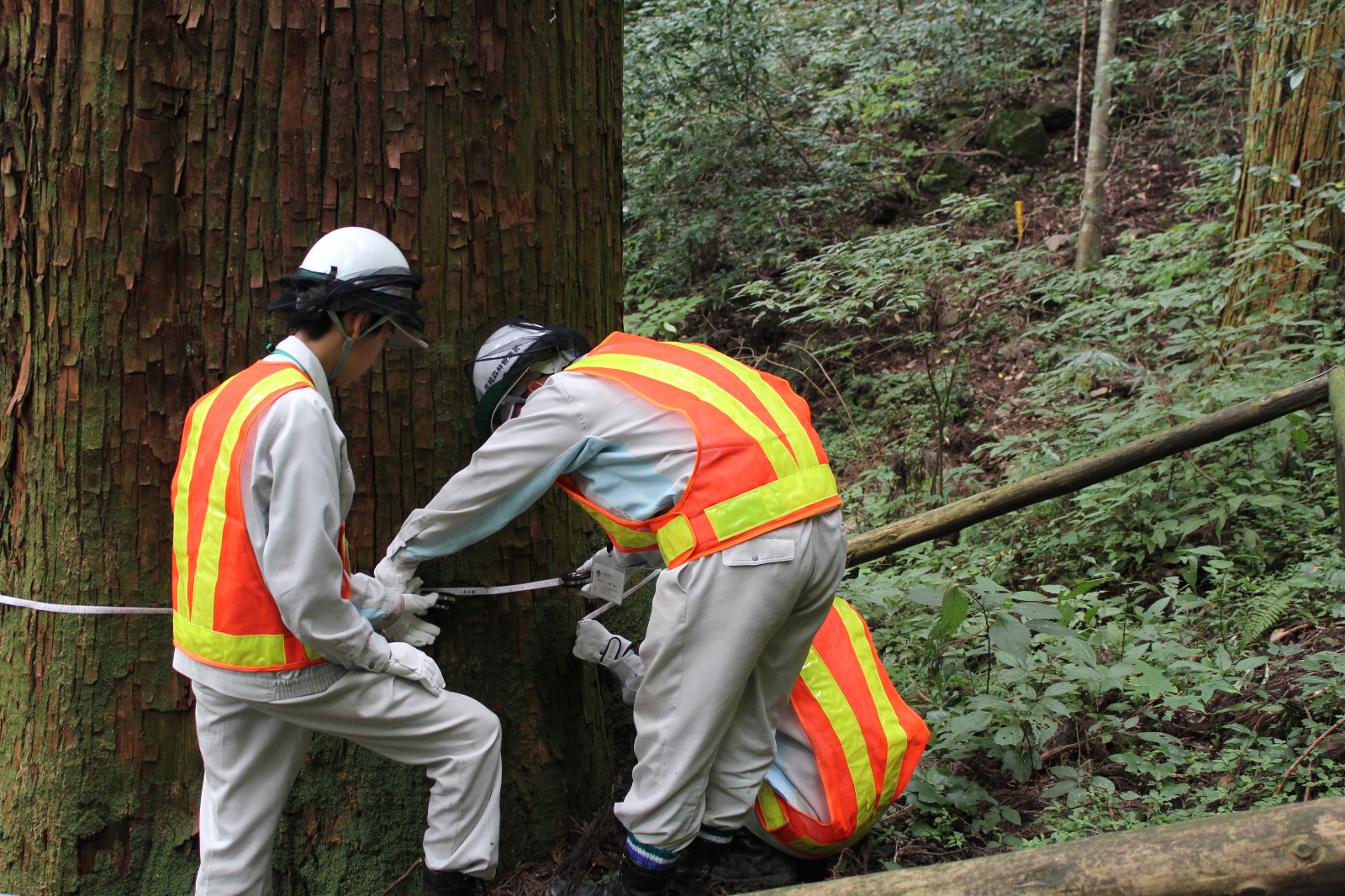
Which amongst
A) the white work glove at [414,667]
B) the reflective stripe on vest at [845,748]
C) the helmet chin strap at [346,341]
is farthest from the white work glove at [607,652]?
the helmet chin strap at [346,341]

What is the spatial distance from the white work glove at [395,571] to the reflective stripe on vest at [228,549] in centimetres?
27

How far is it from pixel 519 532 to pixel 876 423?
524 centimetres

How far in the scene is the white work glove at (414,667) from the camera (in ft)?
7.35

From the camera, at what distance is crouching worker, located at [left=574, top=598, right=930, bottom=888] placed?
8.58 feet

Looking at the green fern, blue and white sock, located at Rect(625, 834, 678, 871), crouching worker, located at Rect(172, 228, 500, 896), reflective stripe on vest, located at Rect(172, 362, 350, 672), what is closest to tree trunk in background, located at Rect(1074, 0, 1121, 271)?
the green fern

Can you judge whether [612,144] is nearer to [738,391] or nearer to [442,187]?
[442,187]

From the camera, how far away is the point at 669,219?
9391 mm

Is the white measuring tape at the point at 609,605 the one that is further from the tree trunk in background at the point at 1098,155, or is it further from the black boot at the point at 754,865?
the tree trunk in background at the point at 1098,155

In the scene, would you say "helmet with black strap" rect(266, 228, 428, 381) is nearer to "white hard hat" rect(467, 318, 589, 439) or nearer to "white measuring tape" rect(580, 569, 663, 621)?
"white hard hat" rect(467, 318, 589, 439)

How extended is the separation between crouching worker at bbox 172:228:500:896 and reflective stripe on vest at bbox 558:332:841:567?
59 cm

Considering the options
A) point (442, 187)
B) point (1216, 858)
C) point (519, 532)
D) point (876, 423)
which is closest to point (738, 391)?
point (519, 532)

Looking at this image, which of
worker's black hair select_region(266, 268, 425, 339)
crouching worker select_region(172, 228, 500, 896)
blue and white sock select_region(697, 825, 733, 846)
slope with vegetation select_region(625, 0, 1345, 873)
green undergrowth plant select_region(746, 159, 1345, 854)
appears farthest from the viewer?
slope with vegetation select_region(625, 0, 1345, 873)

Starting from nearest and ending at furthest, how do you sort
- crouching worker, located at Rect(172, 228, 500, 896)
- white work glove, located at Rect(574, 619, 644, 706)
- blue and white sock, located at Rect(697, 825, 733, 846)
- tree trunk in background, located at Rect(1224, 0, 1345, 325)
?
crouching worker, located at Rect(172, 228, 500, 896) < blue and white sock, located at Rect(697, 825, 733, 846) < white work glove, located at Rect(574, 619, 644, 706) < tree trunk in background, located at Rect(1224, 0, 1345, 325)

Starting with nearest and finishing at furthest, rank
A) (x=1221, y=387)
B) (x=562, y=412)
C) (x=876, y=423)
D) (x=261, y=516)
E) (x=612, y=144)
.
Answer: (x=261, y=516)
(x=562, y=412)
(x=612, y=144)
(x=1221, y=387)
(x=876, y=423)
